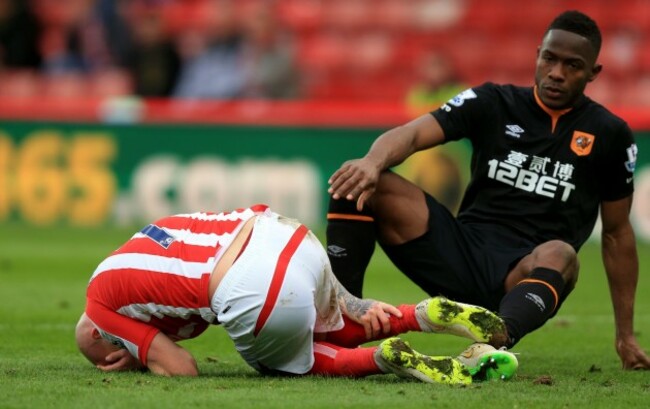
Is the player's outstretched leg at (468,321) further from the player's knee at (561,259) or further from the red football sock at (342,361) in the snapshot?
the player's knee at (561,259)

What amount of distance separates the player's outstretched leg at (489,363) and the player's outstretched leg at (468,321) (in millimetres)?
49

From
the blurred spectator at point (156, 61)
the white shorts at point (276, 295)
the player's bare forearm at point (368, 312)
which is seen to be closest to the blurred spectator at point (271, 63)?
the blurred spectator at point (156, 61)

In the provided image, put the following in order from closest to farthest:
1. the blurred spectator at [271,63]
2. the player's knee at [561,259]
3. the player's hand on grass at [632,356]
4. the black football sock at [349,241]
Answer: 1. the player's knee at [561,259]
2. the black football sock at [349,241]
3. the player's hand on grass at [632,356]
4. the blurred spectator at [271,63]

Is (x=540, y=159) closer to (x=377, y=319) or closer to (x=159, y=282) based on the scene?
(x=377, y=319)

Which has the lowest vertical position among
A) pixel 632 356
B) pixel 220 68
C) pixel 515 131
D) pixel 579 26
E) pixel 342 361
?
pixel 220 68

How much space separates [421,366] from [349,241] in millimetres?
927

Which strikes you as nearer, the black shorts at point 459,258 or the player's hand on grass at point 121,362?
the player's hand on grass at point 121,362

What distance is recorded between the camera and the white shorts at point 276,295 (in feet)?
16.6

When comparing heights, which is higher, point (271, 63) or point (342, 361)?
point (342, 361)

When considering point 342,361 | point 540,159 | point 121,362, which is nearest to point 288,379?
point 342,361

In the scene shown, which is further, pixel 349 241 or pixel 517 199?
pixel 517 199

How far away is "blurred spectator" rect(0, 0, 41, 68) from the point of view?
57.1 feet

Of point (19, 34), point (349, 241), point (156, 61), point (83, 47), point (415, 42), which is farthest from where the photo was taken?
point (415, 42)

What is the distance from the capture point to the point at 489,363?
5.10 meters
